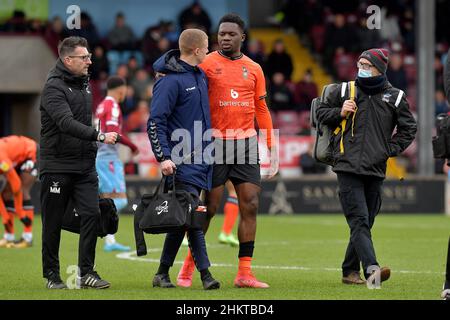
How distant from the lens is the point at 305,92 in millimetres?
29750

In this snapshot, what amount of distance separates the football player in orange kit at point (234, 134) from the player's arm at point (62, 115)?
4.48ft

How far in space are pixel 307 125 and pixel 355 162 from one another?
17.2 m

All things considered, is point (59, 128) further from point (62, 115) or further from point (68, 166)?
point (68, 166)

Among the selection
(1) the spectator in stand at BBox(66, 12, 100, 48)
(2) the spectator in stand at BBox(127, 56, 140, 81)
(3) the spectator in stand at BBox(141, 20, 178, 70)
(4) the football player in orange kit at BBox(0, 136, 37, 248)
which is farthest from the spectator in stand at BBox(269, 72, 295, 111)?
(4) the football player in orange kit at BBox(0, 136, 37, 248)

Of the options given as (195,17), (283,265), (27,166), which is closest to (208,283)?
(283,265)

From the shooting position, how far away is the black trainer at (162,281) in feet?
36.1

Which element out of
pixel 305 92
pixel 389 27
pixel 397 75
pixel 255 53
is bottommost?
pixel 305 92

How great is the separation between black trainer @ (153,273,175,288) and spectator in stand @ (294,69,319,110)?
734 inches

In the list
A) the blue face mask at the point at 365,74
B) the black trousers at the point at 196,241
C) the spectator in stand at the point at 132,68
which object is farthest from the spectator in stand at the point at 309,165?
the black trousers at the point at 196,241

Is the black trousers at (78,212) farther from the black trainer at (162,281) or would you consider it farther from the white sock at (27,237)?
the white sock at (27,237)

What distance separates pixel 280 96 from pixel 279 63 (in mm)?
1857
